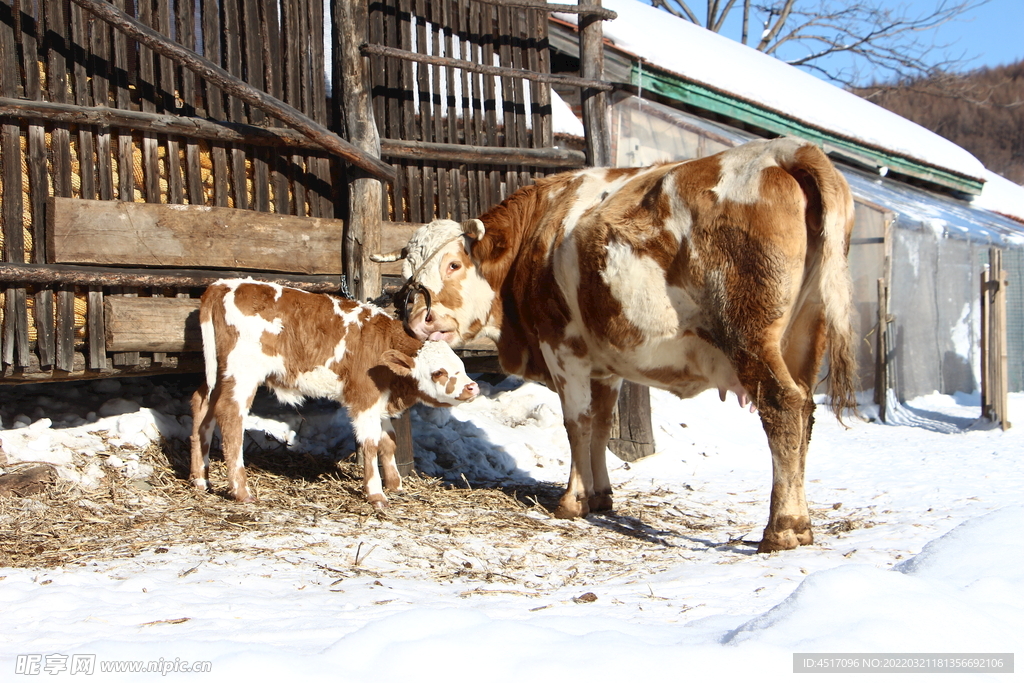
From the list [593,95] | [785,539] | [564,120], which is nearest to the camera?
[785,539]

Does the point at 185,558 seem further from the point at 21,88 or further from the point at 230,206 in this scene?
the point at 21,88

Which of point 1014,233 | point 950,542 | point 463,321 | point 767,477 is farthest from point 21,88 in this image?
point 1014,233

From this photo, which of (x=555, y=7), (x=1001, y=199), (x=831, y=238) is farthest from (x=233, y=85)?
(x=1001, y=199)

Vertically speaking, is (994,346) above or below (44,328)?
below

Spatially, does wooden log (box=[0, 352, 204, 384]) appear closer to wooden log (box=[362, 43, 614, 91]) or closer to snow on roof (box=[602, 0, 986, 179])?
wooden log (box=[362, 43, 614, 91])

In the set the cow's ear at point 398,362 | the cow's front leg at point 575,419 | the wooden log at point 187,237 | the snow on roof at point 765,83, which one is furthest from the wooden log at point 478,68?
the snow on roof at point 765,83

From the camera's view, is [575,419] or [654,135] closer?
[575,419]

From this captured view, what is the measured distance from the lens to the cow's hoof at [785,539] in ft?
13.9

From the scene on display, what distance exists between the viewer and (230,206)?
589cm

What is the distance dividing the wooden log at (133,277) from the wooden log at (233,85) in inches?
36.5

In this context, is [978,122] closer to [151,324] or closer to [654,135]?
[654,135]

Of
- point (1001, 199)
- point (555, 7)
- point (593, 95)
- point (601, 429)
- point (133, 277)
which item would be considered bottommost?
point (601, 429)

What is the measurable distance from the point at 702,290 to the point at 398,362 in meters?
2.26

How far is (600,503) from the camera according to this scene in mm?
5641
